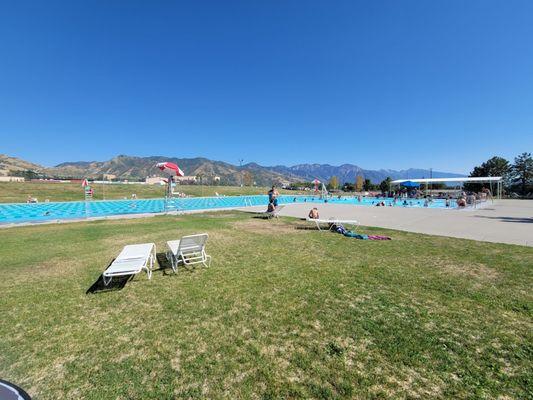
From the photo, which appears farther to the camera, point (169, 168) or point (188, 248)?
point (169, 168)

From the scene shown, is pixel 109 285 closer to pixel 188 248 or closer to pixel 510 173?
pixel 188 248

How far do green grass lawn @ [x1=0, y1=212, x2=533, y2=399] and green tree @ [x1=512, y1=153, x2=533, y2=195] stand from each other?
1915 inches

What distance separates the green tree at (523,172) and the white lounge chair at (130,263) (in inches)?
2113

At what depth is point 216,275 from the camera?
5.13 metres

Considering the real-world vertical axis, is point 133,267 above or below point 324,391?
above

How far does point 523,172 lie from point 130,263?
57888 millimetres

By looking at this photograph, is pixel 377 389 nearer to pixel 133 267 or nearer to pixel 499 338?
pixel 499 338

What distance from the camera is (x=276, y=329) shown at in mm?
3189

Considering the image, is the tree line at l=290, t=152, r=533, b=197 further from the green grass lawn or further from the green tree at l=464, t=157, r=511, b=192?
the green grass lawn

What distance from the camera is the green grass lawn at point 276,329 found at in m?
2.34

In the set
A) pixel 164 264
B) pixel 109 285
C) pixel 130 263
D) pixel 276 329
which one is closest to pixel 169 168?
pixel 164 264

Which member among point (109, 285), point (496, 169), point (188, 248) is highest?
point (496, 169)

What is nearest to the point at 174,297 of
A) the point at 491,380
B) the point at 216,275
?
the point at 216,275

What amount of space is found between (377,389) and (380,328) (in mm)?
1054
